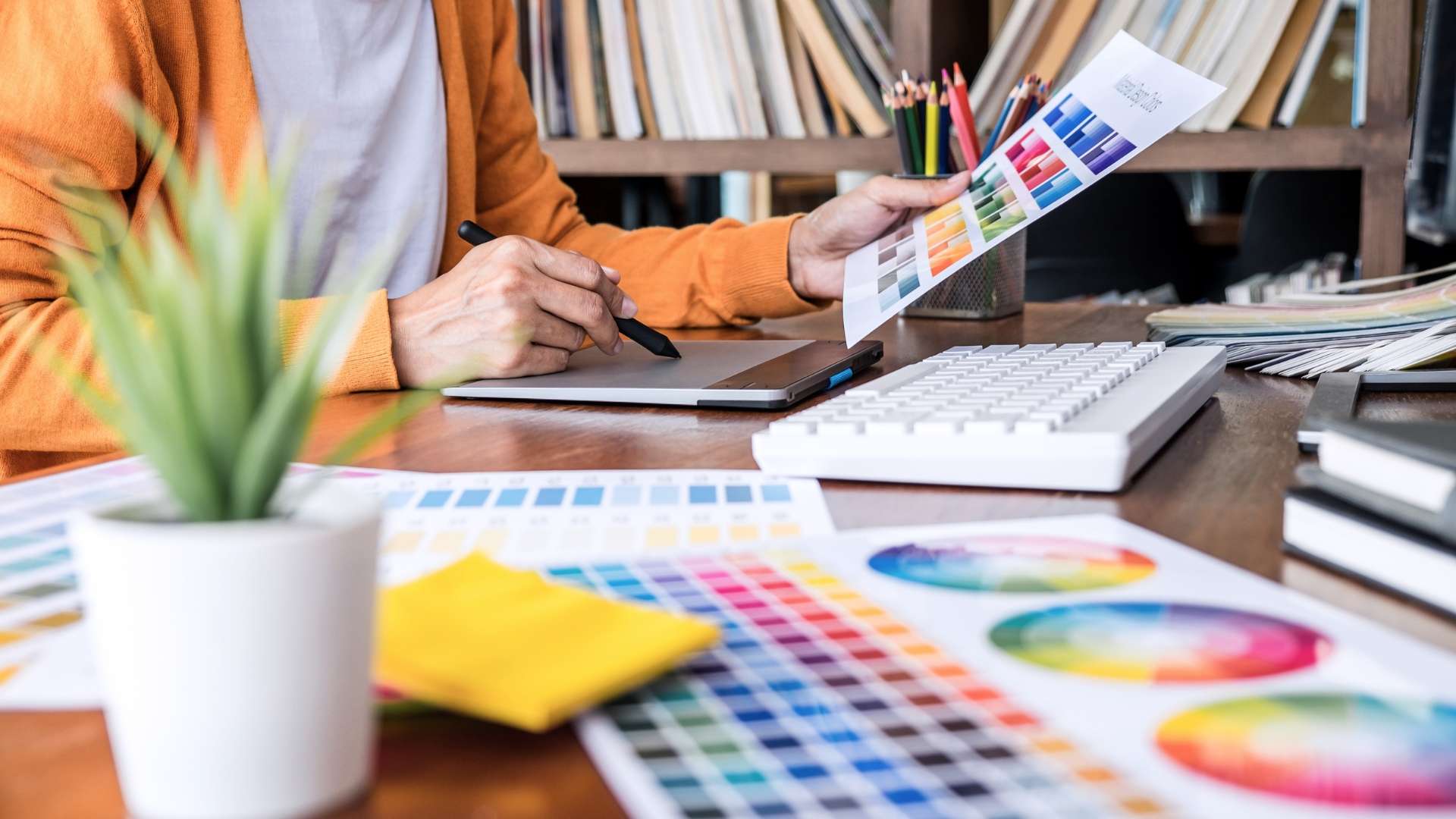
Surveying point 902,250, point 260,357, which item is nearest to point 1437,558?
point 260,357

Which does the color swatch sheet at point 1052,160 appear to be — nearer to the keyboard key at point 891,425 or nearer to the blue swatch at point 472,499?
the keyboard key at point 891,425

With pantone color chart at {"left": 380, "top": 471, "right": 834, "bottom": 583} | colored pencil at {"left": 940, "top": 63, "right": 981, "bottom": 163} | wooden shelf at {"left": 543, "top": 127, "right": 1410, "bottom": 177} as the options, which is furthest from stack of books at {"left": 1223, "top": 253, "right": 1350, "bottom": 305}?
pantone color chart at {"left": 380, "top": 471, "right": 834, "bottom": 583}

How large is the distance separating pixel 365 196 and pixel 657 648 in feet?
3.57

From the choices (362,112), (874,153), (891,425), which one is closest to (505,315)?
(891,425)

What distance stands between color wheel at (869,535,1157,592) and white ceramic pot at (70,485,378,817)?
0.24 meters

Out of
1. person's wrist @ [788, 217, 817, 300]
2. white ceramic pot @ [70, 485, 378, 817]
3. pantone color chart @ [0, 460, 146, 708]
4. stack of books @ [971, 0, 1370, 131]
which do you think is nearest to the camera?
white ceramic pot @ [70, 485, 378, 817]

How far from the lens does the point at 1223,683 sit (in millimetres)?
374

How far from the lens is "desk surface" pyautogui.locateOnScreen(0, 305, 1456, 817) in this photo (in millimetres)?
335

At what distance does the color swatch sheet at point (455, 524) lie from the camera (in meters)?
0.44

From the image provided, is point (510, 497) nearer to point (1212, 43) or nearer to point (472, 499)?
point (472, 499)

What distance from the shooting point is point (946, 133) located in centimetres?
133

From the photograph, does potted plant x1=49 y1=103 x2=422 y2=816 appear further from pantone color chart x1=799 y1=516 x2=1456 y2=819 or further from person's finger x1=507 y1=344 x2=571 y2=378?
person's finger x1=507 y1=344 x2=571 y2=378

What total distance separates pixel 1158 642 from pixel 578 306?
621 mm

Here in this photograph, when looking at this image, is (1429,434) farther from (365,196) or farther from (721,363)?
(365,196)
